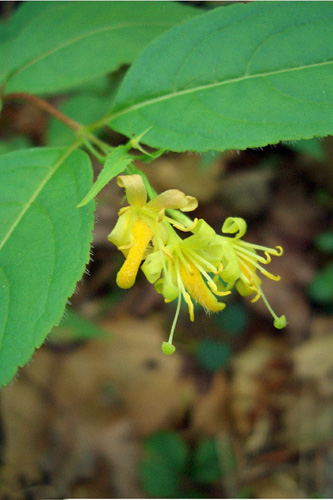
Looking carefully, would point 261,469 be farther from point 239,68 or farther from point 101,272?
point 239,68

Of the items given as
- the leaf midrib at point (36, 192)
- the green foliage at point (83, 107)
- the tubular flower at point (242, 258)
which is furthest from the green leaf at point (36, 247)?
the green foliage at point (83, 107)

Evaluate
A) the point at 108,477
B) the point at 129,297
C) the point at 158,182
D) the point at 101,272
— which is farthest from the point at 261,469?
the point at 158,182

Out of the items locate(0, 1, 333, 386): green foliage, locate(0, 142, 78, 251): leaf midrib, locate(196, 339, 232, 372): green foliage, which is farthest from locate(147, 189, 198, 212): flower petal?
locate(196, 339, 232, 372): green foliage

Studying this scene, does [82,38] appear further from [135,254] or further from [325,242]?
[325,242]

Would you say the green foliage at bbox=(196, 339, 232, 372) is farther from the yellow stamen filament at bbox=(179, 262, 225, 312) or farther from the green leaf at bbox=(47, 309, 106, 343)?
the yellow stamen filament at bbox=(179, 262, 225, 312)

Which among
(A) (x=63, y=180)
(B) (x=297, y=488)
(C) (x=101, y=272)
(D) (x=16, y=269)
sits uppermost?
(A) (x=63, y=180)

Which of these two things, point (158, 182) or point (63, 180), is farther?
point (158, 182)
